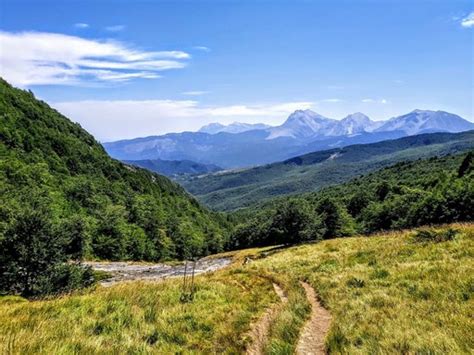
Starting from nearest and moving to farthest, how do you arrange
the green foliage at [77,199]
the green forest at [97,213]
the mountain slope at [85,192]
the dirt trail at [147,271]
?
the green forest at [97,213] < the dirt trail at [147,271] < the green foliage at [77,199] < the mountain slope at [85,192]

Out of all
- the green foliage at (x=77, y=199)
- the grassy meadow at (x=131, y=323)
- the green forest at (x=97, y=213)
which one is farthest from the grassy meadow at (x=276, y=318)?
the green foliage at (x=77, y=199)

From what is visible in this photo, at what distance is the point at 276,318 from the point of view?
11.5 metres

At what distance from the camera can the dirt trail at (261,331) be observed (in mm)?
9125

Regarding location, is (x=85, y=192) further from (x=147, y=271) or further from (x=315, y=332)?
(x=315, y=332)

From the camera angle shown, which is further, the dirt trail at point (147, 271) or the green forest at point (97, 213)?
the dirt trail at point (147, 271)

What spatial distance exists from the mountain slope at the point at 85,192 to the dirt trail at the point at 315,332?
46642 millimetres

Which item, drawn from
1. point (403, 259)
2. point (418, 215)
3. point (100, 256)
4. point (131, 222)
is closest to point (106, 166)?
point (131, 222)

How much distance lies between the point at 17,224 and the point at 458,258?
2548cm

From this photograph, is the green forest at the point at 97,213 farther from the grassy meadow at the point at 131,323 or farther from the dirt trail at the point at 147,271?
the grassy meadow at the point at 131,323

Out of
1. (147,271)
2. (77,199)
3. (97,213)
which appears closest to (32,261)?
(147,271)

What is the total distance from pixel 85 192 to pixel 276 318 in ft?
345

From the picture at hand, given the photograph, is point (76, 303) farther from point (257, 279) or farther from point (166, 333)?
point (257, 279)

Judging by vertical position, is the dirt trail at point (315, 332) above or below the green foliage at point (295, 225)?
above

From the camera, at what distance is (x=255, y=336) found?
10047 millimetres
